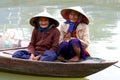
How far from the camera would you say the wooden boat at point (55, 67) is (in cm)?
412

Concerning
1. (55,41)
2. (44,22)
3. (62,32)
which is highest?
(44,22)

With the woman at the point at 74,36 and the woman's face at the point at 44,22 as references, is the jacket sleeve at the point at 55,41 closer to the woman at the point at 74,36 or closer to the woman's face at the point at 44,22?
the woman at the point at 74,36

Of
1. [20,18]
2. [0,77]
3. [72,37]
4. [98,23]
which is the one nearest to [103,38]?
[98,23]

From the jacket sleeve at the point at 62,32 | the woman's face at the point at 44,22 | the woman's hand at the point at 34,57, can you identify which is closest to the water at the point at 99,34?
the woman's hand at the point at 34,57

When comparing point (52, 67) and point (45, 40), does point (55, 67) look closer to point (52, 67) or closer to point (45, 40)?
point (52, 67)

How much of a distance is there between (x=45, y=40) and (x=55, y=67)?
48 centimetres

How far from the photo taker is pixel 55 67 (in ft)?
13.8

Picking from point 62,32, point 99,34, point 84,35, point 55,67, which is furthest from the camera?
point 99,34

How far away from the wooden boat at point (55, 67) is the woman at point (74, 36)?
17 cm

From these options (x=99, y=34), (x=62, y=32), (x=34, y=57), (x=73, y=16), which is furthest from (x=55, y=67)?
(x=99, y=34)

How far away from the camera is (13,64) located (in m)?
4.36

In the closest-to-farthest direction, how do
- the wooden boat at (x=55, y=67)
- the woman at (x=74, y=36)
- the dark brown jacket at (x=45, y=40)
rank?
the wooden boat at (x=55, y=67)
the woman at (x=74, y=36)
the dark brown jacket at (x=45, y=40)

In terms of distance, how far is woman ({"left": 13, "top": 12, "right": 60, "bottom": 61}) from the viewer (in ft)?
14.6

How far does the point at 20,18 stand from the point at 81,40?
5.92 meters
